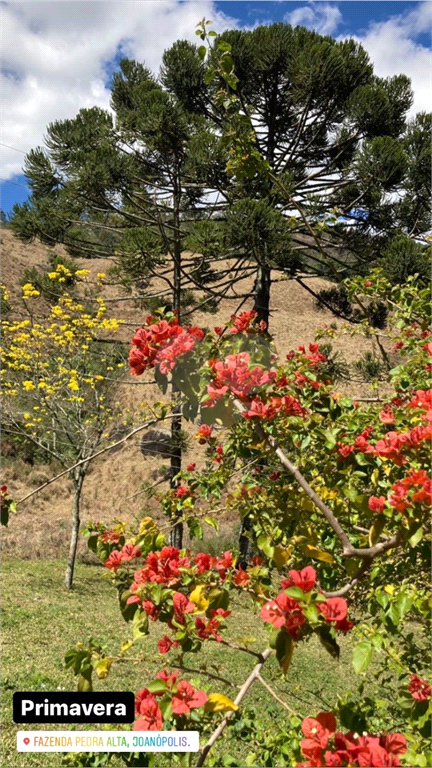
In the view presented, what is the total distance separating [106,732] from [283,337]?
17087 mm

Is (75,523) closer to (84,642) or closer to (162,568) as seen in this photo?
(84,642)

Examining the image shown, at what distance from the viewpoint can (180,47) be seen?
23.4ft

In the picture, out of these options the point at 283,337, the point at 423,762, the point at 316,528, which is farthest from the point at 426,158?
the point at 283,337

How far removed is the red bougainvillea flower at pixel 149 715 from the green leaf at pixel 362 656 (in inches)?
11.7

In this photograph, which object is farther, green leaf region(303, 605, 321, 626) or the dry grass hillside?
the dry grass hillside

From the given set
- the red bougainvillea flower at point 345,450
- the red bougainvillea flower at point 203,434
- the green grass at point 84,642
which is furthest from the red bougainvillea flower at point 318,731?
the green grass at point 84,642

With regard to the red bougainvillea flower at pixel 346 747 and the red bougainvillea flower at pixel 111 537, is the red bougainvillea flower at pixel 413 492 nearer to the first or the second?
the red bougainvillea flower at pixel 346 747

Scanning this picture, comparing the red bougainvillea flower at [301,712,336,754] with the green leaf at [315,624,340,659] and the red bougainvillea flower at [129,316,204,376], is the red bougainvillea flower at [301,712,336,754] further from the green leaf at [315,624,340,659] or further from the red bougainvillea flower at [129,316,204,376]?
the red bougainvillea flower at [129,316,204,376]

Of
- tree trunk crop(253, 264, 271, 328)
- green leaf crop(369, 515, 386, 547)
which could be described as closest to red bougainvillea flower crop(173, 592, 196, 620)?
green leaf crop(369, 515, 386, 547)

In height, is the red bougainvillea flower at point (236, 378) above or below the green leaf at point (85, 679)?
above

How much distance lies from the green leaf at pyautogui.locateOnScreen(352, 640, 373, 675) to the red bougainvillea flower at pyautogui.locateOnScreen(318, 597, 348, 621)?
7 cm

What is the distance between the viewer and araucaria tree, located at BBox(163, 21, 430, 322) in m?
5.93

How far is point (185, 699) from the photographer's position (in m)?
0.80

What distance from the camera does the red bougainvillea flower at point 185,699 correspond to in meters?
0.77
